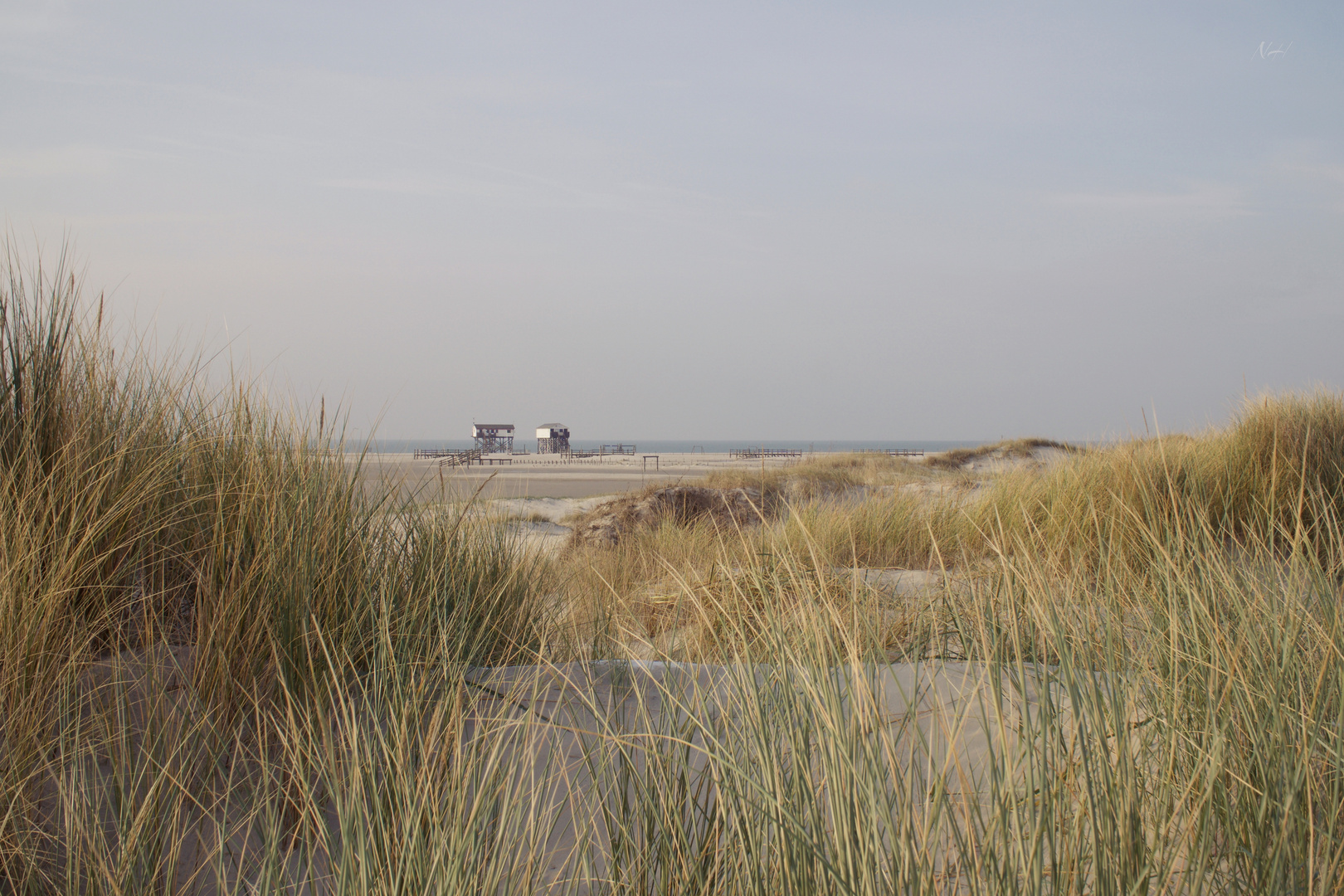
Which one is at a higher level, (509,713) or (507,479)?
(509,713)

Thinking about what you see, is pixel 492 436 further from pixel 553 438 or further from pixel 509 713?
pixel 509 713

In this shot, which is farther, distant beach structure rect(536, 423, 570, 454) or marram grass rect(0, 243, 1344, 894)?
distant beach structure rect(536, 423, 570, 454)

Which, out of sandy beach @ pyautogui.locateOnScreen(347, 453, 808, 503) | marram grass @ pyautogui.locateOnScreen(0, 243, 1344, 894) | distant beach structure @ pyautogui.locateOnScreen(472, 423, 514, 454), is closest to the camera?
marram grass @ pyautogui.locateOnScreen(0, 243, 1344, 894)

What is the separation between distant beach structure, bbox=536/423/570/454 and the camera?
166ft

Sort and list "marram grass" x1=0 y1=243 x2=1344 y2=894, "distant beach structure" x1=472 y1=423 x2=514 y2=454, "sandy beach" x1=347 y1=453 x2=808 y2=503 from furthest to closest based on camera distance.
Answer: "distant beach structure" x1=472 y1=423 x2=514 y2=454
"sandy beach" x1=347 y1=453 x2=808 y2=503
"marram grass" x1=0 y1=243 x2=1344 y2=894

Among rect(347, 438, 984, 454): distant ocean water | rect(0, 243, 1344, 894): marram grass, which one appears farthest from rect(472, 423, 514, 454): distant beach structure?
rect(0, 243, 1344, 894): marram grass

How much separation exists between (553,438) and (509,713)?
49.8 metres

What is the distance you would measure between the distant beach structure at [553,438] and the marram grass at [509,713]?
4793 cm

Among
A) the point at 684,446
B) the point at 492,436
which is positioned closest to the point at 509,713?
the point at 492,436

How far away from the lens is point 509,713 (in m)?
1.59

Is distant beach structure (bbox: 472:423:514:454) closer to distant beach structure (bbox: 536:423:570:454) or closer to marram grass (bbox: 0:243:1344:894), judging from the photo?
distant beach structure (bbox: 536:423:570:454)

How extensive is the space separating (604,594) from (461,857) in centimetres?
264

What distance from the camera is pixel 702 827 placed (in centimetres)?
152

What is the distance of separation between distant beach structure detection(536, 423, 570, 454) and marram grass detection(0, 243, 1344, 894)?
1887 inches
